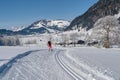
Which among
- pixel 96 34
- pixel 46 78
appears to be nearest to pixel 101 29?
pixel 96 34

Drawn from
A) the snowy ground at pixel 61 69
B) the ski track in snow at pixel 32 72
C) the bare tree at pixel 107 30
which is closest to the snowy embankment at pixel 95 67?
the snowy ground at pixel 61 69

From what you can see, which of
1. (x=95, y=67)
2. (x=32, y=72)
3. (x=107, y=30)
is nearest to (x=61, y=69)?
(x=95, y=67)

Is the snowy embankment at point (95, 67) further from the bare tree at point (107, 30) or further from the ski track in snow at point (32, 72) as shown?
the bare tree at point (107, 30)

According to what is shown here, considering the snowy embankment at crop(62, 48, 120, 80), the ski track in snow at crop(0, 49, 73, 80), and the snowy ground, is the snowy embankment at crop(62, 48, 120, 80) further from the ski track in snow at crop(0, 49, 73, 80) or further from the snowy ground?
the ski track in snow at crop(0, 49, 73, 80)

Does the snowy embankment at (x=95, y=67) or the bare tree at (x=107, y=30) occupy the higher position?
the bare tree at (x=107, y=30)

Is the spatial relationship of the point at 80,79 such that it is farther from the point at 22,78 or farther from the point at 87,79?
the point at 22,78

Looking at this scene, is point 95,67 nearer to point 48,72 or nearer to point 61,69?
point 61,69

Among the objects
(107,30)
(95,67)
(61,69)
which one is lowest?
(61,69)

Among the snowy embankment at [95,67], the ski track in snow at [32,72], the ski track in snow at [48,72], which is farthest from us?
the ski track in snow at [32,72]

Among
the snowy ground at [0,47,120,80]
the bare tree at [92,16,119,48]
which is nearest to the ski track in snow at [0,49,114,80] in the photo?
the snowy ground at [0,47,120,80]

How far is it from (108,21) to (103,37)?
4.86m

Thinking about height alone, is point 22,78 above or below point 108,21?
below

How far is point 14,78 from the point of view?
16062 mm

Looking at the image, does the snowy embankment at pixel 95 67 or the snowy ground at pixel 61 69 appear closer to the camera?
the snowy embankment at pixel 95 67
